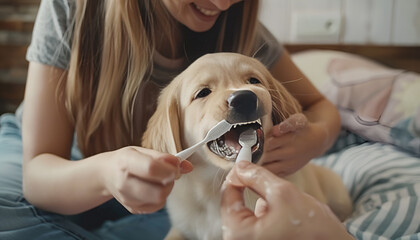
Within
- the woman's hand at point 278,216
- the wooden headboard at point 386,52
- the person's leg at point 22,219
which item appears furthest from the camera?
the wooden headboard at point 386,52

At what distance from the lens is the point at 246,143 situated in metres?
0.37

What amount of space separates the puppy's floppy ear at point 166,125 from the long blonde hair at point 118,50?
1.3 inches

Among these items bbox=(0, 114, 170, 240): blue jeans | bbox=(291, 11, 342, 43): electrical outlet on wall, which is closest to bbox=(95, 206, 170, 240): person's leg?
bbox=(0, 114, 170, 240): blue jeans

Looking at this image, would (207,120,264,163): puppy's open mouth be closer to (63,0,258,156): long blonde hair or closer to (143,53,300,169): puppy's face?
(143,53,300,169): puppy's face

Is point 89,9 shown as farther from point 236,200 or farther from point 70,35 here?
point 236,200

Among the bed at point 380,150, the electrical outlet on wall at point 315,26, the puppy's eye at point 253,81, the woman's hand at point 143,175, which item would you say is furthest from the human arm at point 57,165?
the electrical outlet on wall at point 315,26

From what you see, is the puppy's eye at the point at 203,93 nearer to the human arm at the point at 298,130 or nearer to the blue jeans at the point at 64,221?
the human arm at the point at 298,130

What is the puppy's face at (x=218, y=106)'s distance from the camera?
373 mm

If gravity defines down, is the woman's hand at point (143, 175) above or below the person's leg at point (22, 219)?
above

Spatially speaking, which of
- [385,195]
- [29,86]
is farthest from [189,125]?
[385,195]

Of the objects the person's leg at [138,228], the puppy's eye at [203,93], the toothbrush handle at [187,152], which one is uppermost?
the puppy's eye at [203,93]

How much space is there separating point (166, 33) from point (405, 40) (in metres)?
0.67

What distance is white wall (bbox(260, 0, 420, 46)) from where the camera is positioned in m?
0.81

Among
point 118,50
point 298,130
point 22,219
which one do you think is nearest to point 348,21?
point 298,130
